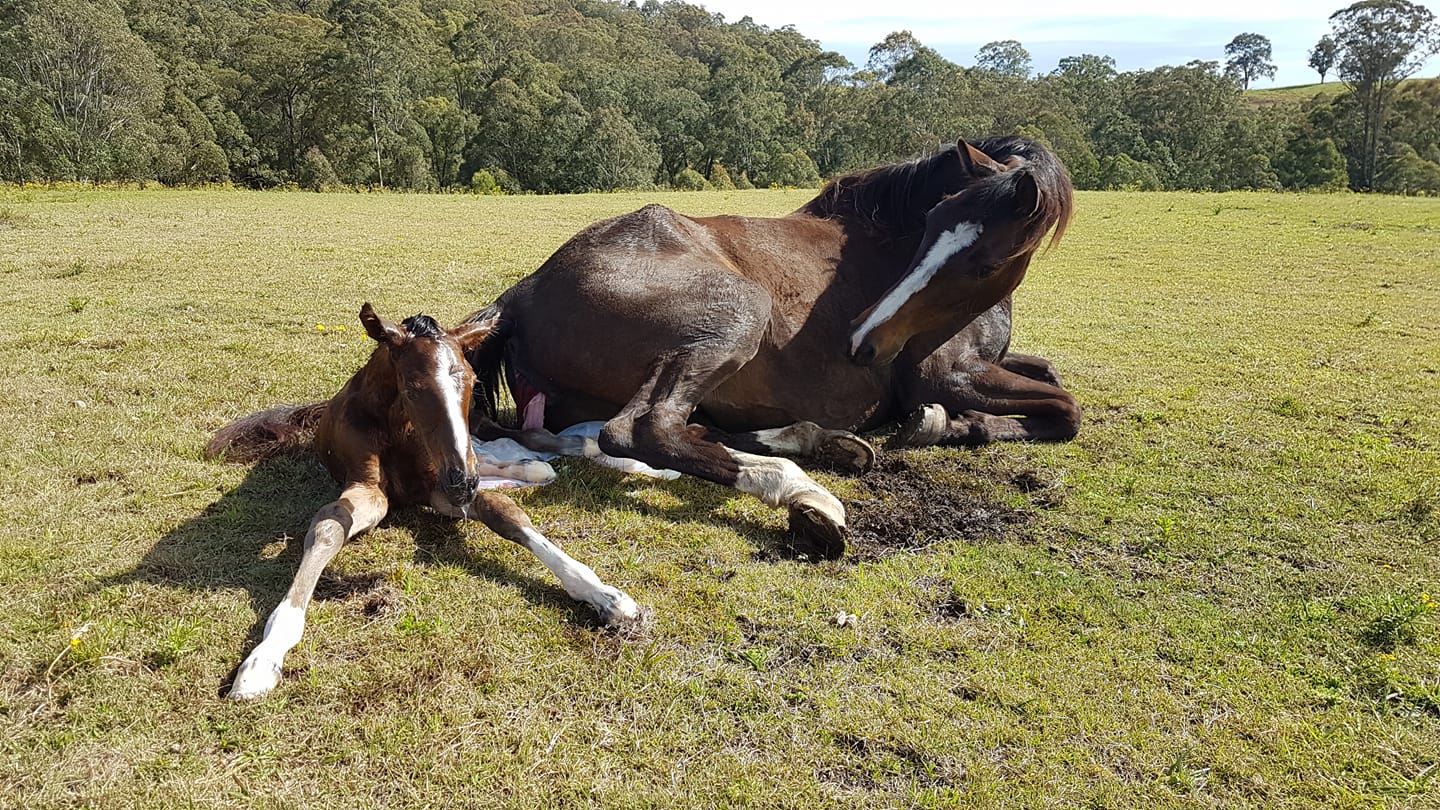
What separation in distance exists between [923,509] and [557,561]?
6.64ft

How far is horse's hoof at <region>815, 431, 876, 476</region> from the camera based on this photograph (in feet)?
16.3

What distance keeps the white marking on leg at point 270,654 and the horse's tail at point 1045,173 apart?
4.42m

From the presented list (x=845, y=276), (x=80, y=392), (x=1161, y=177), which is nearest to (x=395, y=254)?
(x=80, y=392)

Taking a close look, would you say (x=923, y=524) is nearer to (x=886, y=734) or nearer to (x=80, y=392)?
(x=886, y=734)

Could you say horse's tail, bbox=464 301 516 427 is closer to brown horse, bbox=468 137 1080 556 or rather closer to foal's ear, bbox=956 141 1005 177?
brown horse, bbox=468 137 1080 556

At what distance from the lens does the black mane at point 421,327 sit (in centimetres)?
386

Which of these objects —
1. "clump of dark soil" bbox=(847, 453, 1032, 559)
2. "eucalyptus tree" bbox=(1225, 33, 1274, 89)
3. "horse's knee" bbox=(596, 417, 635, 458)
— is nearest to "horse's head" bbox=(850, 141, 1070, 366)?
"clump of dark soil" bbox=(847, 453, 1032, 559)

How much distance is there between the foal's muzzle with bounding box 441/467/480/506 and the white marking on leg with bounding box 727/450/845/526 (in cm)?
142

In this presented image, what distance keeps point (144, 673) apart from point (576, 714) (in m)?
1.45

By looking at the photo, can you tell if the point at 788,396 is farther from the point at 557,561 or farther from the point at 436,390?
the point at 436,390

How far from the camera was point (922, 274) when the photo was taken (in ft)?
17.2

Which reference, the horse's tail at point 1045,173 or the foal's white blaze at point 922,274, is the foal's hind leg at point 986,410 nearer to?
the foal's white blaze at point 922,274

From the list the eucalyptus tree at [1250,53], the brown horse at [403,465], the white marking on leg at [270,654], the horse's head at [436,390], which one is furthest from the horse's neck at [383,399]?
the eucalyptus tree at [1250,53]

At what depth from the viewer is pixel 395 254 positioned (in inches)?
531
